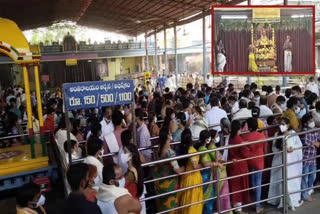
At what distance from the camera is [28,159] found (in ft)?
16.6

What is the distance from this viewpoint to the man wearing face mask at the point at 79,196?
2.38 m

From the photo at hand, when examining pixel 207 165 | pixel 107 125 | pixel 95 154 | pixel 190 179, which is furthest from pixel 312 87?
pixel 95 154

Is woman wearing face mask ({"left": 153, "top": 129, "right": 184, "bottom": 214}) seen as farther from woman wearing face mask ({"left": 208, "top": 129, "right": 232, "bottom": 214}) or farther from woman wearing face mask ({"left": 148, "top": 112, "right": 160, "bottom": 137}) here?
woman wearing face mask ({"left": 148, "top": 112, "right": 160, "bottom": 137})

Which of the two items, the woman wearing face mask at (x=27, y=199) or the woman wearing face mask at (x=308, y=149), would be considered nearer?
the woman wearing face mask at (x=27, y=199)

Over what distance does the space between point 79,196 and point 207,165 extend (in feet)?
5.45

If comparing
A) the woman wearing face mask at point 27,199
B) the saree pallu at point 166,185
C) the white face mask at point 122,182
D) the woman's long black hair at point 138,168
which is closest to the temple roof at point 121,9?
the saree pallu at point 166,185

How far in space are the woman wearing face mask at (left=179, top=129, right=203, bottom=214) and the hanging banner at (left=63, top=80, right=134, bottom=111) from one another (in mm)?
959

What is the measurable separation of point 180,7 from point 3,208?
15.5 metres

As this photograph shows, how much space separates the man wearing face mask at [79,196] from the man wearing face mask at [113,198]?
16 centimetres

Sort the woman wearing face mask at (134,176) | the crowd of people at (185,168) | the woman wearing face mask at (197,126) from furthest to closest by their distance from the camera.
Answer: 1. the woman wearing face mask at (197,126)
2. the woman wearing face mask at (134,176)
3. the crowd of people at (185,168)

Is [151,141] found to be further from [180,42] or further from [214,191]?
[180,42]

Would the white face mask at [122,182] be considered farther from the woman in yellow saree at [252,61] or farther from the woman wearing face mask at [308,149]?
→ the woman in yellow saree at [252,61]

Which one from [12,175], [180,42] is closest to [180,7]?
[12,175]

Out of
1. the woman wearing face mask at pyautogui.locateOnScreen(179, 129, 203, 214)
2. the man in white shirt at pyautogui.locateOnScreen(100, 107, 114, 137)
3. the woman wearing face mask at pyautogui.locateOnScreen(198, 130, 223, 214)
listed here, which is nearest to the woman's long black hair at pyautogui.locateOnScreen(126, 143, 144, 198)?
the woman wearing face mask at pyautogui.locateOnScreen(179, 129, 203, 214)
